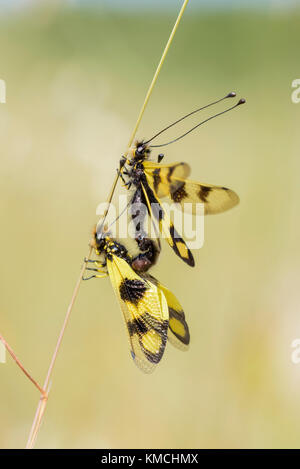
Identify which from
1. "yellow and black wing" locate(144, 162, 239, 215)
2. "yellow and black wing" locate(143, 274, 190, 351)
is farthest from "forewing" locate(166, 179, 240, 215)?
"yellow and black wing" locate(143, 274, 190, 351)

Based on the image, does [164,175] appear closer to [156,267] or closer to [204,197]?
[204,197]

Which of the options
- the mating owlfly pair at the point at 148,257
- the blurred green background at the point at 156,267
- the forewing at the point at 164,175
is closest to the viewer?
the forewing at the point at 164,175

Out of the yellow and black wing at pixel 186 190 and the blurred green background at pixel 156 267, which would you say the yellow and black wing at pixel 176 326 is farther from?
the blurred green background at pixel 156 267

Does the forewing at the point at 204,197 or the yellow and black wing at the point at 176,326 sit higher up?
the forewing at the point at 204,197

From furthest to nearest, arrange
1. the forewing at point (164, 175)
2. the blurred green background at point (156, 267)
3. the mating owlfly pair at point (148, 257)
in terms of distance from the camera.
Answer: the blurred green background at point (156, 267) < the mating owlfly pair at point (148, 257) < the forewing at point (164, 175)

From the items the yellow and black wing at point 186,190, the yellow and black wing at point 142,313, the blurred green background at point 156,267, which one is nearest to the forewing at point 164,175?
the yellow and black wing at point 186,190

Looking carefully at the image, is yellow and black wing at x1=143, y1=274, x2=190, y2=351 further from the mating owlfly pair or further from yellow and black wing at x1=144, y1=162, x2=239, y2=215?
yellow and black wing at x1=144, y1=162, x2=239, y2=215

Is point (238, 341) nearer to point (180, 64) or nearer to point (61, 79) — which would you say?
point (61, 79)
